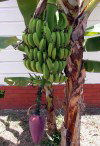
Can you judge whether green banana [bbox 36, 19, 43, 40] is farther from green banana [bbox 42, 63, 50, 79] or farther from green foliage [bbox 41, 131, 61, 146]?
green foliage [bbox 41, 131, 61, 146]

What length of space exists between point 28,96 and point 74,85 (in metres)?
1.76

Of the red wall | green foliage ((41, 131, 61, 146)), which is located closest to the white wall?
the red wall

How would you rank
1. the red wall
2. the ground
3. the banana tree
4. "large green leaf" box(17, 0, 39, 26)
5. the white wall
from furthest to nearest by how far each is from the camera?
the red wall → the white wall → the ground → "large green leaf" box(17, 0, 39, 26) → the banana tree

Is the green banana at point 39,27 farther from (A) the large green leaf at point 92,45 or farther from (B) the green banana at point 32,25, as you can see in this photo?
(A) the large green leaf at point 92,45

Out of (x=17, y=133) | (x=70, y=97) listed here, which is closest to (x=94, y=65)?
(x=70, y=97)

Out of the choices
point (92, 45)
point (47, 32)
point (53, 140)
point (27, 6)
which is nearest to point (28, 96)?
point (53, 140)

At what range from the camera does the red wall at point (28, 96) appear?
393 cm

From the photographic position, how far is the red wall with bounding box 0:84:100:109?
3930 mm

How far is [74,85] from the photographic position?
2.28 m

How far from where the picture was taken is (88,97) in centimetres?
399

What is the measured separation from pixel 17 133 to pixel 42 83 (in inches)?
74.3

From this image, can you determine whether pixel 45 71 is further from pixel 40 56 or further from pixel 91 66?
pixel 91 66

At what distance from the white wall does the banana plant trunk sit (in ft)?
5.02

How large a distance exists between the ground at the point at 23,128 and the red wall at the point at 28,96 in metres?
0.08
